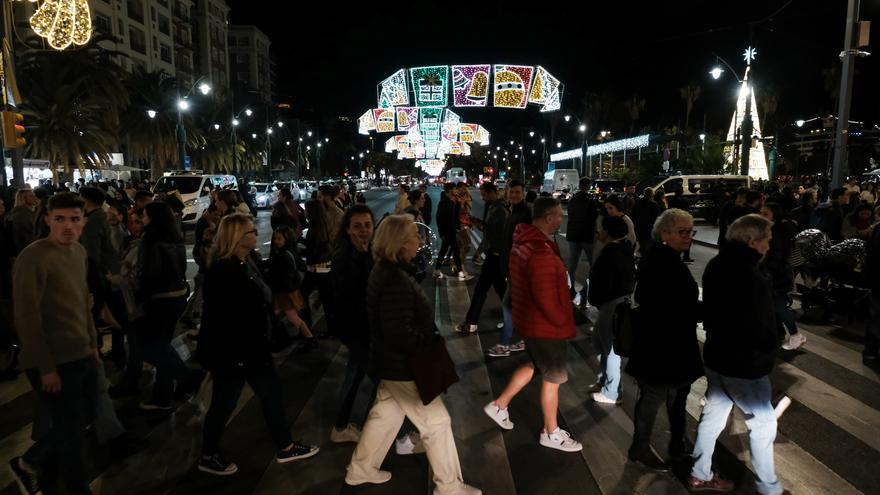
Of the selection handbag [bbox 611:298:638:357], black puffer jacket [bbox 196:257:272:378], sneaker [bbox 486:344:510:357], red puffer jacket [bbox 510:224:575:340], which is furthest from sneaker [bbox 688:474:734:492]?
sneaker [bbox 486:344:510:357]

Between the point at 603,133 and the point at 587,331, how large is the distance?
63.2 metres

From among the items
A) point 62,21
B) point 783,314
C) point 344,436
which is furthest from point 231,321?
point 62,21

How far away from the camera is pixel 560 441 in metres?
4.47

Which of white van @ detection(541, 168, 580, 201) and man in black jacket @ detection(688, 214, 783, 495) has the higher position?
white van @ detection(541, 168, 580, 201)

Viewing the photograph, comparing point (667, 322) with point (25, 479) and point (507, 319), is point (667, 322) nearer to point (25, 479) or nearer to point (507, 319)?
point (507, 319)

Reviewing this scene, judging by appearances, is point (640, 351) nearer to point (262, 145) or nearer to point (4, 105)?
point (4, 105)

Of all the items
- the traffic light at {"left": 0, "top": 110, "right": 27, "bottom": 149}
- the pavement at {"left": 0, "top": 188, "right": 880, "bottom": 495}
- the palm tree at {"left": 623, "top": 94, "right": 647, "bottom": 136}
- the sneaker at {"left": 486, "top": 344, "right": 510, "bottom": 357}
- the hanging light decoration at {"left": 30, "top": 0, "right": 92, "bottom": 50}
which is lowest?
the pavement at {"left": 0, "top": 188, "right": 880, "bottom": 495}

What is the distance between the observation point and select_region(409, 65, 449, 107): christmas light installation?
25047 mm

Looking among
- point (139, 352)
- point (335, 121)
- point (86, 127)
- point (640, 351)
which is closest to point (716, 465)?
point (640, 351)

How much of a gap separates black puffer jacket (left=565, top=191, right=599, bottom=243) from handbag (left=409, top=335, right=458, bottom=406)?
564 centimetres

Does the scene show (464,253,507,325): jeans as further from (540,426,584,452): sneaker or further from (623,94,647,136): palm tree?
(623,94,647,136): palm tree

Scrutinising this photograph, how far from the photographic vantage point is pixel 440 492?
3684 millimetres

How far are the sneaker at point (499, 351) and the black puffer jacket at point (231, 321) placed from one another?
3.36m

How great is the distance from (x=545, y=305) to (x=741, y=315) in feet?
4.02
